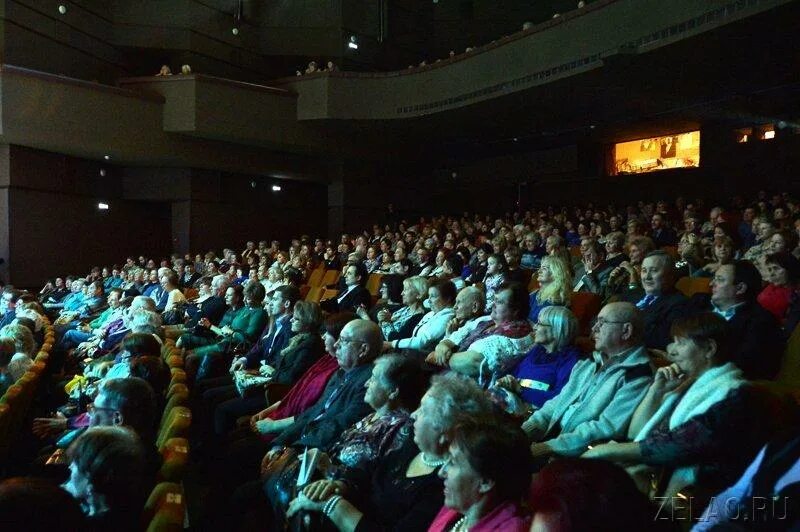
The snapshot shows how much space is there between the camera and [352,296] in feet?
16.6

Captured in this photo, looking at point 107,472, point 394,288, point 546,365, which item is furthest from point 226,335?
point 107,472

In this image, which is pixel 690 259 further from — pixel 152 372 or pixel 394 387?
pixel 152 372

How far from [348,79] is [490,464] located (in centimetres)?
1041

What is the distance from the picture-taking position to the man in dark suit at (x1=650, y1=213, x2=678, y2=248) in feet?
21.6

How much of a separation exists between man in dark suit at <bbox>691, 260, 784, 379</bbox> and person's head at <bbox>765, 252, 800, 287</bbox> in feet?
1.61

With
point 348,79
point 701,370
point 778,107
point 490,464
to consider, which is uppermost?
point 348,79

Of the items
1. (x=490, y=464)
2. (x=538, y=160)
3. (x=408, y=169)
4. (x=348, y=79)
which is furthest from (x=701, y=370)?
(x=408, y=169)

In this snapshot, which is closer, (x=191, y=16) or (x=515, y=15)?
(x=191, y=16)

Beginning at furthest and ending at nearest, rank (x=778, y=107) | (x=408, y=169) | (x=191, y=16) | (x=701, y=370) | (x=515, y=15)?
(x=408, y=169) < (x=515, y=15) < (x=191, y=16) < (x=778, y=107) < (x=701, y=370)

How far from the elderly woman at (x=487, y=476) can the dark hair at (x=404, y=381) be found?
799mm

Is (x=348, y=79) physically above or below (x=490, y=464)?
above

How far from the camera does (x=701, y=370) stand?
177cm

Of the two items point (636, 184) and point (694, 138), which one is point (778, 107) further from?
point (636, 184)

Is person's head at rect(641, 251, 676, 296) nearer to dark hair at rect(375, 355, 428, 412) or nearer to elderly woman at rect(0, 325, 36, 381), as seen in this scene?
dark hair at rect(375, 355, 428, 412)
